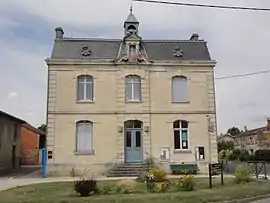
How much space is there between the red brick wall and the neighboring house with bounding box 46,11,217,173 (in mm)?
22398

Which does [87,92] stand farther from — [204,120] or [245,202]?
[245,202]

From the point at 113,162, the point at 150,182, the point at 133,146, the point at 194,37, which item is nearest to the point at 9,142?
the point at 113,162

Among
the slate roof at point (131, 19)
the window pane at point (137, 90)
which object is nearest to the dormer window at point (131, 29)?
the slate roof at point (131, 19)

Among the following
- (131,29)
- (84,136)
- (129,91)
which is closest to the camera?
(84,136)

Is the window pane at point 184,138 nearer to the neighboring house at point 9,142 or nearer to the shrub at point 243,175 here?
the shrub at point 243,175

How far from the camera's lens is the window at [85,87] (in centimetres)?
2728

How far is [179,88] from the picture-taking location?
91.8ft

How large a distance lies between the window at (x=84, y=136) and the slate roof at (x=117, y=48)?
15.2 ft

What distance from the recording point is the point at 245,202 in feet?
45.1

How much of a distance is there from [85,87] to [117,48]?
3.75m

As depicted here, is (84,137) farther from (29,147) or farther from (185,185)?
(29,147)

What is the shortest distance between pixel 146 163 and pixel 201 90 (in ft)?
20.4

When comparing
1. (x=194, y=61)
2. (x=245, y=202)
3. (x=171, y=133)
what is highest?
(x=194, y=61)

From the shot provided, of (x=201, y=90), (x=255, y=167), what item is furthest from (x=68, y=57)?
(x=255, y=167)
